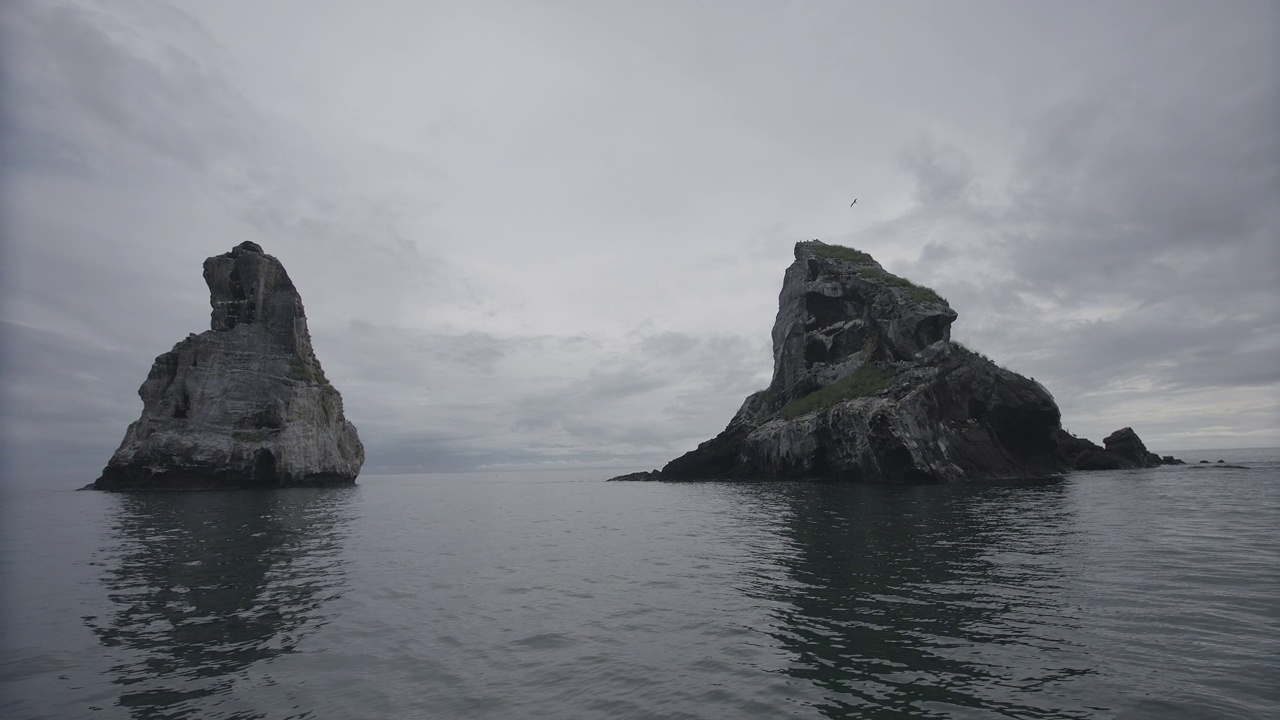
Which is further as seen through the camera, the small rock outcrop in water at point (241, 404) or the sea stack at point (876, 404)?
the small rock outcrop in water at point (241, 404)

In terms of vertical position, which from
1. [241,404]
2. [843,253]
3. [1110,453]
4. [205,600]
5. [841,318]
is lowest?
[205,600]

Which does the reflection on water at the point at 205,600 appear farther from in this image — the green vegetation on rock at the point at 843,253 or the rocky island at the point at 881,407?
the green vegetation on rock at the point at 843,253

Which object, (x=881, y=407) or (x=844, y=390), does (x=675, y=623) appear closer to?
(x=881, y=407)

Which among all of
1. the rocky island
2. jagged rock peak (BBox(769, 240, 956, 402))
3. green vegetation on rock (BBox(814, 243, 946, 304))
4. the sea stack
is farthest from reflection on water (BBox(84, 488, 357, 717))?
green vegetation on rock (BBox(814, 243, 946, 304))

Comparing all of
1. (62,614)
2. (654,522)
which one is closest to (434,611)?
Answer: (62,614)

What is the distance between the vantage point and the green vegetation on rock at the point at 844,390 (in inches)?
2972

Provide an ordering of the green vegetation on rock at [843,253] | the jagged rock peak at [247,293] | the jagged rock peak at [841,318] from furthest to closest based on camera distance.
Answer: the green vegetation on rock at [843,253], the jagged rock peak at [247,293], the jagged rock peak at [841,318]

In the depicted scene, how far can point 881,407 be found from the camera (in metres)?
66.1

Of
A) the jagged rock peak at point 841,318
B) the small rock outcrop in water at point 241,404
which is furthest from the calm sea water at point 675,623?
the small rock outcrop in water at point 241,404

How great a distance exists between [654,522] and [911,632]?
26.5m

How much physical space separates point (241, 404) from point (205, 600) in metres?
84.3

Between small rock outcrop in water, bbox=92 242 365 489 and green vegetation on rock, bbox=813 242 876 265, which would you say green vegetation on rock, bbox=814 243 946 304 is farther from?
small rock outcrop in water, bbox=92 242 365 489

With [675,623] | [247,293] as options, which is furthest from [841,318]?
[247,293]

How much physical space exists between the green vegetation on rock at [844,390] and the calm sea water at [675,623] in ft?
142
